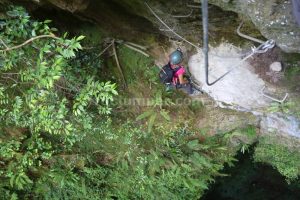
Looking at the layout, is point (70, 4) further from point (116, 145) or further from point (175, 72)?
point (116, 145)

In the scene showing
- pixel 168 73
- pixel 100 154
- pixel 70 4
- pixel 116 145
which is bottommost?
pixel 100 154

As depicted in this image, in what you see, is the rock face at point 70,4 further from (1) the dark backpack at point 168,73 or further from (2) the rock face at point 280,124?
(2) the rock face at point 280,124

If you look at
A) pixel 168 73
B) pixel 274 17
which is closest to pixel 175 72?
pixel 168 73

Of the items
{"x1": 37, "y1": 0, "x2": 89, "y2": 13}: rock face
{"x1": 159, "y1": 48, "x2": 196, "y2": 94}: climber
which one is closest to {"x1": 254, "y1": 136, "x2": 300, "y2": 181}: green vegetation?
{"x1": 159, "y1": 48, "x2": 196, "y2": 94}: climber

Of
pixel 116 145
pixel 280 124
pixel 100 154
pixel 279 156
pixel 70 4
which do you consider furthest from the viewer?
pixel 100 154

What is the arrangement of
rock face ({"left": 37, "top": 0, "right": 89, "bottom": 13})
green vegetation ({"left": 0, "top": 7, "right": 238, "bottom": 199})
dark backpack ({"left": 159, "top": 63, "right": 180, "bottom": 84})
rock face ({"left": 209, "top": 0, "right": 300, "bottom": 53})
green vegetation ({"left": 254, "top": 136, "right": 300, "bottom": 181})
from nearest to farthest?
rock face ({"left": 209, "top": 0, "right": 300, "bottom": 53}) < rock face ({"left": 37, "top": 0, "right": 89, "bottom": 13}) < dark backpack ({"left": 159, "top": 63, "right": 180, "bottom": 84}) < green vegetation ({"left": 0, "top": 7, "right": 238, "bottom": 199}) < green vegetation ({"left": 254, "top": 136, "right": 300, "bottom": 181})

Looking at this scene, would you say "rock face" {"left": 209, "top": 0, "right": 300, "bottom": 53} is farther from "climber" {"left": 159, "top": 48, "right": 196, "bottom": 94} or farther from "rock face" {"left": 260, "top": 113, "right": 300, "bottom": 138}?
"rock face" {"left": 260, "top": 113, "right": 300, "bottom": 138}

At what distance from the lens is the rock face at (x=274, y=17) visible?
11.1 ft

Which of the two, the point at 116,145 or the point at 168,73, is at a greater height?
the point at 168,73


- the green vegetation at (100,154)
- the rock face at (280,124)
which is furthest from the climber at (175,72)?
the rock face at (280,124)

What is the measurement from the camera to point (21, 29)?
4.06 m

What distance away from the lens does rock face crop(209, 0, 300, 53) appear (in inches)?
133

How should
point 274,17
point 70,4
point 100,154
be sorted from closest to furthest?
point 274,17, point 70,4, point 100,154

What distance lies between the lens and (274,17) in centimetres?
349
